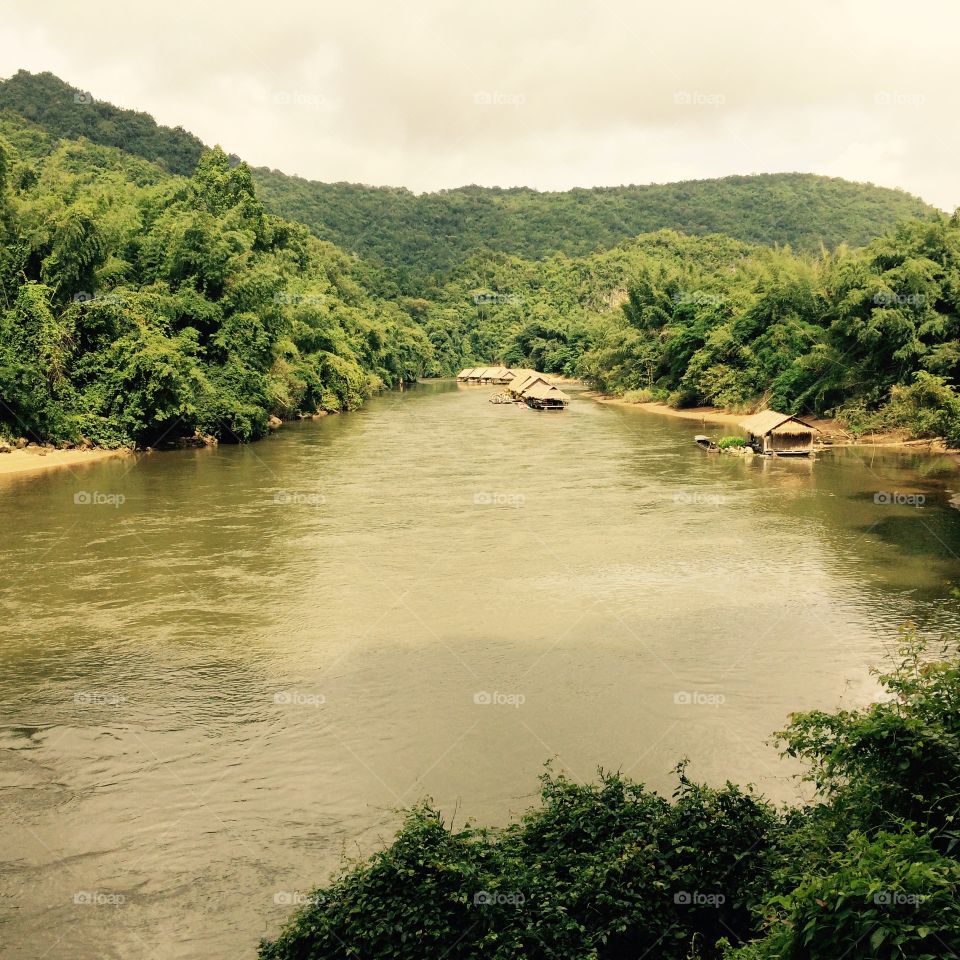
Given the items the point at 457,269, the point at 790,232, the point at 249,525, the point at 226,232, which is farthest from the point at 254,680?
the point at 790,232

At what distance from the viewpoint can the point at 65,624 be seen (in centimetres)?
1783

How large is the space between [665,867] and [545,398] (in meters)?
57.9

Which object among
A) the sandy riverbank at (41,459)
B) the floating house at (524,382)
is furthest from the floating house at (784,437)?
the floating house at (524,382)

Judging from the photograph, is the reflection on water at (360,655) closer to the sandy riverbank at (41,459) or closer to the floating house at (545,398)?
the sandy riverbank at (41,459)

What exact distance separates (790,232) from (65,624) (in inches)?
6201

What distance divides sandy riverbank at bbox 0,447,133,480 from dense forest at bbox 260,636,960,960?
30.7m

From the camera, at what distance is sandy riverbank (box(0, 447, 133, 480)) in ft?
114

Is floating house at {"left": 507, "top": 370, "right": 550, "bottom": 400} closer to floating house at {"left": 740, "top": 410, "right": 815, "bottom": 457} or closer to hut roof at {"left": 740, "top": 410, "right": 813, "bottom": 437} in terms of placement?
hut roof at {"left": 740, "top": 410, "right": 813, "bottom": 437}

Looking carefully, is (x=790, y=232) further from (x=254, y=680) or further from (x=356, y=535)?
(x=254, y=680)

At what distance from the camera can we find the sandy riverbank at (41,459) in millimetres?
34656

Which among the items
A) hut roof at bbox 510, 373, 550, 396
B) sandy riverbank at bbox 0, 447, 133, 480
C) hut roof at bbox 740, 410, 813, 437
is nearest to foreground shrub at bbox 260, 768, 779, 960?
sandy riverbank at bbox 0, 447, 133, 480

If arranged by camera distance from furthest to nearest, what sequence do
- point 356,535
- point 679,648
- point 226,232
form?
point 226,232 < point 356,535 < point 679,648

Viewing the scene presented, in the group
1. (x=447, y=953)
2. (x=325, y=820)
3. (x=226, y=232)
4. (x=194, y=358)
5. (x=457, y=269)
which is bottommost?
(x=325, y=820)

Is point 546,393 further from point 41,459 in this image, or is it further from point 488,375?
point 41,459
